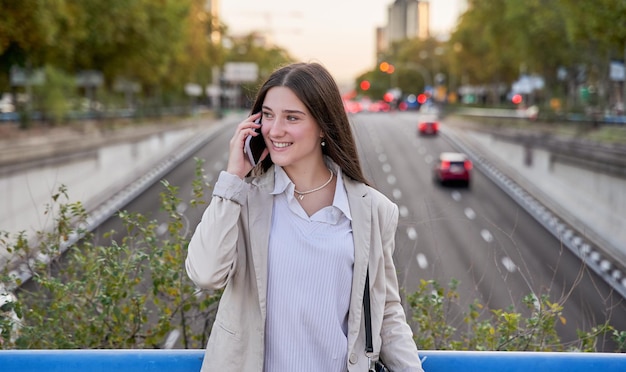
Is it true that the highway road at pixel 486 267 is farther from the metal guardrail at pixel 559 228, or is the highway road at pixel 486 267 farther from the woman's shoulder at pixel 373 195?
the woman's shoulder at pixel 373 195

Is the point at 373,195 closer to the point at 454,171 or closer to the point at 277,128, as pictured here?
the point at 277,128

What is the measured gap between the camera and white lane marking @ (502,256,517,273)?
480cm

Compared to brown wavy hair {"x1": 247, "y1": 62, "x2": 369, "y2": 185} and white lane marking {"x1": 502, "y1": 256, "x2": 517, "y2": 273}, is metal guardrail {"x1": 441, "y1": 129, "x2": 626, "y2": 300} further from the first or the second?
brown wavy hair {"x1": 247, "y1": 62, "x2": 369, "y2": 185}

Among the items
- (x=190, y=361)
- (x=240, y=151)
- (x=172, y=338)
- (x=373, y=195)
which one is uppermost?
(x=240, y=151)

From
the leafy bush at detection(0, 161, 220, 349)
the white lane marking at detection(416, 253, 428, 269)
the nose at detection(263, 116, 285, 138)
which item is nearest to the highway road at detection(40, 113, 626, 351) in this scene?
the white lane marking at detection(416, 253, 428, 269)

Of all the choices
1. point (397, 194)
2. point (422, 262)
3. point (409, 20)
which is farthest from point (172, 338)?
point (409, 20)

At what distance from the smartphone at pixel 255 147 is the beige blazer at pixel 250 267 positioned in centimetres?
9

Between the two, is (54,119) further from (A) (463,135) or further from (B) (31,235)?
(B) (31,235)

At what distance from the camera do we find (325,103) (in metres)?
2.90

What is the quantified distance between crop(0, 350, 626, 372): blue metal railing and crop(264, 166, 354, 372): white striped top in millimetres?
593

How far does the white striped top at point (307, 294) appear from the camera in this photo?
2.80 metres

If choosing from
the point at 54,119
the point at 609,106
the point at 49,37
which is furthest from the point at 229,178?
the point at 609,106

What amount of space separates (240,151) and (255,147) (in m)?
0.15

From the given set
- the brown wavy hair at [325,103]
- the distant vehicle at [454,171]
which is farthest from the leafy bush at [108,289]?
the distant vehicle at [454,171]
